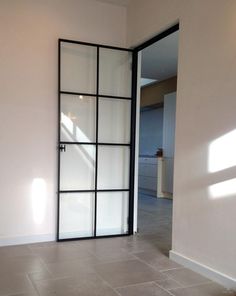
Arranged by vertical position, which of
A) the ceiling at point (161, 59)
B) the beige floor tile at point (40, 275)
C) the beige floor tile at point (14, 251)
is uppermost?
the ceiling at point (161, 59)

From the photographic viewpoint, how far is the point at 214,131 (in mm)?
2680

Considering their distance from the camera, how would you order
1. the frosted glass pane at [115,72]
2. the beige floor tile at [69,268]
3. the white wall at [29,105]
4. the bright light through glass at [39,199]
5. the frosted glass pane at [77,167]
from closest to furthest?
the beige floor tile at [69,268]
the white wall at [29,105]
the bright light through glass at [39,199]
the frosted glass pane at [77,167]
the frosted glass pane at [115,72]

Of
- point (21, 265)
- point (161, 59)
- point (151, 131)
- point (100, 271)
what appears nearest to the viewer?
point (100, 271)

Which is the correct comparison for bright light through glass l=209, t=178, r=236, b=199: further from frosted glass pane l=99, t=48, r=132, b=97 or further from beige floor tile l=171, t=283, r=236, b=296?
frosted glass pane l=99, t=48, r=132, b=97

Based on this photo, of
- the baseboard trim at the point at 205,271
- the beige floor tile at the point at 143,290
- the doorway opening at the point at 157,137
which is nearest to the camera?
the beige floor tile at the point at 143,290

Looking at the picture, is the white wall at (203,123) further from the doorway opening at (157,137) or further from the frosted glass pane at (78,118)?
the frosted glass pane at (78,118)

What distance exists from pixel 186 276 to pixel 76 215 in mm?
1582

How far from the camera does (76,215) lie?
12.7ft

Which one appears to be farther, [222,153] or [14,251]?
[14,251]

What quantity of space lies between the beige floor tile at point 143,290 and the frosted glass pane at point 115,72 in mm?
2289

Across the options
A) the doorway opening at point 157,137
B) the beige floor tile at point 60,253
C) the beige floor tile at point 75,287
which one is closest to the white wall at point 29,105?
the beige floor tile at point 60,253

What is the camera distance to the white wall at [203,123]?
254cm

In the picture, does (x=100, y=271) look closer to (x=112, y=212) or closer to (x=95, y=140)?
(x=112, y=212)

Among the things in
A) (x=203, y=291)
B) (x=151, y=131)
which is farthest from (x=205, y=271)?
(x=151, y=131)
